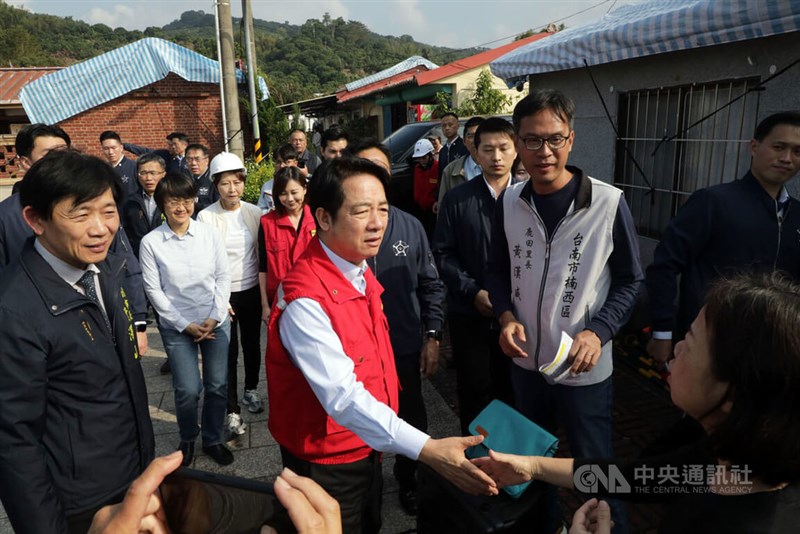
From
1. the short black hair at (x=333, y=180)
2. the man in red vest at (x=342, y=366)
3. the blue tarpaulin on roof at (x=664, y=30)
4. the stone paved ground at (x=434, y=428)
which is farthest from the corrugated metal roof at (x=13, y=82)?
the man in red vest at (x=342, y=366)

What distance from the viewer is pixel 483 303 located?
2.96m

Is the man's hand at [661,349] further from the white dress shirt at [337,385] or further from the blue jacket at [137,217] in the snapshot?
the blue jacket at [137,217]

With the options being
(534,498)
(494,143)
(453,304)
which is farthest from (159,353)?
(534,498)

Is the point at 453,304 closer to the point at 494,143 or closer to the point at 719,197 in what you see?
the point at 494,143

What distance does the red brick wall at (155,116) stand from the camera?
544 inches

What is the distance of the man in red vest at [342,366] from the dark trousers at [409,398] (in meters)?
0.87

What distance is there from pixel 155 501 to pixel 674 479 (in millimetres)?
1327

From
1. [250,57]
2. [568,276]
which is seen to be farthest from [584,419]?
[250,57]

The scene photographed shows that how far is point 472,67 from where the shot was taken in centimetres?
1576

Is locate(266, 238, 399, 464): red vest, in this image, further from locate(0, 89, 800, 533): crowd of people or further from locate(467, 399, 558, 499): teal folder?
locate(467, 399, 558, 499): teal folder

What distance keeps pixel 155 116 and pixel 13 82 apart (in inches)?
255

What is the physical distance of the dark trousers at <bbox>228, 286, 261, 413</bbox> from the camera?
3967 mm

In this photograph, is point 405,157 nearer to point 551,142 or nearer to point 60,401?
point 551,142

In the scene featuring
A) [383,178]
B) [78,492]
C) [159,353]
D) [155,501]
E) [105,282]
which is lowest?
[159,353]
